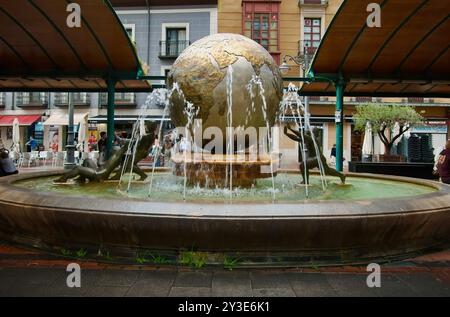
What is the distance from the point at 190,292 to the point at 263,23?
2890 cm

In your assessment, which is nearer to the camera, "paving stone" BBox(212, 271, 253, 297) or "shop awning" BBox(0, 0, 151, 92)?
"paving stone" BBox(212, 271, 253, 297)

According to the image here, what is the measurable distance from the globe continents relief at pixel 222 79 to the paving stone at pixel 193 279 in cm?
311

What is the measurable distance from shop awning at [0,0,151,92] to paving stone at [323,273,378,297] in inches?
334

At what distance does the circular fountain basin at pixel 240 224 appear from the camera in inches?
163

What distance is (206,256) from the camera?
4.32 metres

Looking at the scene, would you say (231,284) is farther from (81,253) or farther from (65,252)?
(65,252)

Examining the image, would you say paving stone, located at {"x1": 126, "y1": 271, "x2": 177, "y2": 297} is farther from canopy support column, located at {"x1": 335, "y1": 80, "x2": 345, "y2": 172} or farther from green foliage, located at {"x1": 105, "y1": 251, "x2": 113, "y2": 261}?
canopy support column, located at {"x1": 335, "y1": 80, "x2": 345, "y2": 172}

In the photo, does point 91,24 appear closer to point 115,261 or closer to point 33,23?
point 33,23

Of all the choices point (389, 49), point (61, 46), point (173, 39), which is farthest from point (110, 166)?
point (173, 39)

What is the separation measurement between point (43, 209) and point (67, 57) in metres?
8.86

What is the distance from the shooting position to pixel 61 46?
11.7 meters

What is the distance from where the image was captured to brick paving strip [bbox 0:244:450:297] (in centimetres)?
371

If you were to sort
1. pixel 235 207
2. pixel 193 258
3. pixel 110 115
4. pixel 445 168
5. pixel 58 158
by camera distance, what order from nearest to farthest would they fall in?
pixel 235 207 < pixel 193 258 < pixel 445 168 < pixel 110 115 < pixel 58 158

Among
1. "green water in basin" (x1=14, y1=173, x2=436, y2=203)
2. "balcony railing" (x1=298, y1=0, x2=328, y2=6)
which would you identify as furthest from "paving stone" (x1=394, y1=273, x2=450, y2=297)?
"balcony railing" (x1=298, y1=0, x2=328, y2=6)
